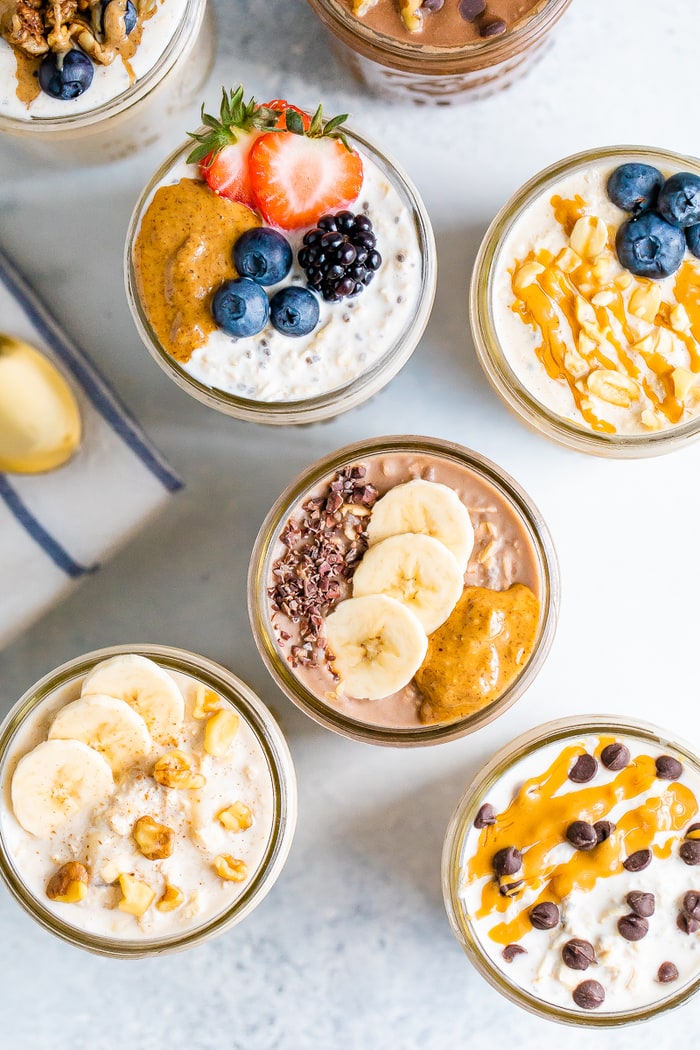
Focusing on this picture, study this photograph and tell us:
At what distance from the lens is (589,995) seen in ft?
6.31

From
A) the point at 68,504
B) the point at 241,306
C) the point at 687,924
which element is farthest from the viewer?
the point at 68,504

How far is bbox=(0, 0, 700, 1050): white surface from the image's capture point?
7.08 feet

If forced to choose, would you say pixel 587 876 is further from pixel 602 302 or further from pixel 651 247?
pixel 651 247

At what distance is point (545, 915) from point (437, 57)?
5.57ft

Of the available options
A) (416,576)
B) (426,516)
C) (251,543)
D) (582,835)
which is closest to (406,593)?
(416,576)

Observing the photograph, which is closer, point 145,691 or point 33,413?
point 145,691

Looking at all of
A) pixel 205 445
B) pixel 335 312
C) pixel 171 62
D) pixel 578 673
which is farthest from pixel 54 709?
pixel 171 62

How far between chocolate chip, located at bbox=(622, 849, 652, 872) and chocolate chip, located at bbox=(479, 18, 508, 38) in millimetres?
1626

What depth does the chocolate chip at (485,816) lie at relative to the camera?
192 cm

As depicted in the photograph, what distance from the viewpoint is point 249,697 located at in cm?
194

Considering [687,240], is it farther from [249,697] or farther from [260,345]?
[249,697]

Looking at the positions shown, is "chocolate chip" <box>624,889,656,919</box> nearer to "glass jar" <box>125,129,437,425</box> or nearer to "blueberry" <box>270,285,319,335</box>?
"glass jar" <box>125,129,437,425</box>

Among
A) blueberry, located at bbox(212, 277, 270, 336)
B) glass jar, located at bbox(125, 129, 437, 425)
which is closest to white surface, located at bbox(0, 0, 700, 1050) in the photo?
glass jar, located at bbox(125, 129, 437, 425)

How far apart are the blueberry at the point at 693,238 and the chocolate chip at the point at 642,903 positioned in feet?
4.12
